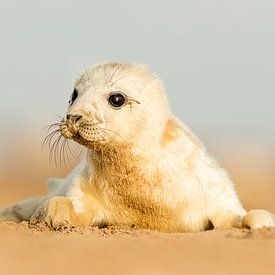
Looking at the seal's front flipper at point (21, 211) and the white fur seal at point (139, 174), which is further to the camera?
the seal's front flipper at point (21, 211)

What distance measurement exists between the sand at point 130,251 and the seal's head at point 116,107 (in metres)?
0.72

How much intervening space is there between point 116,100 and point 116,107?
0.07 metres

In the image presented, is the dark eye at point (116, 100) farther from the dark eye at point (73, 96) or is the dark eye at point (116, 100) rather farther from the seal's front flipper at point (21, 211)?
the seal's front flipper at point (21, 211)

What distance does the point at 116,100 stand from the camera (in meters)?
7.53

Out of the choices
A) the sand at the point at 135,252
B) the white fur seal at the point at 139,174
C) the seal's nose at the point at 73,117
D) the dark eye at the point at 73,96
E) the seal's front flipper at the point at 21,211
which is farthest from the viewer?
the seal's front flipper at the point at 21,211

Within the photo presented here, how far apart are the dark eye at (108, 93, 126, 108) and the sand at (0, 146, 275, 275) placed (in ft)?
3.11

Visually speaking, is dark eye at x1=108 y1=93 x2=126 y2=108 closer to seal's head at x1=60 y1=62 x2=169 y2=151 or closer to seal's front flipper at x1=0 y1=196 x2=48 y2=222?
seal's head at x1=60 y1=62 x2=169 y2=151

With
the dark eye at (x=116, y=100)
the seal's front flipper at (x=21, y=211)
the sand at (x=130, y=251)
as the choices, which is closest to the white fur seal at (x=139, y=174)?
the dark eye at (x=116, y=100)

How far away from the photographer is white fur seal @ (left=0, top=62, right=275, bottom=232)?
747 cm

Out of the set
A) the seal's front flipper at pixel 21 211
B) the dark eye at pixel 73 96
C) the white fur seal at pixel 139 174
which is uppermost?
the dark eye at pixel 73 96

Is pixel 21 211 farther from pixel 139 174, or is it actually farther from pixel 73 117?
pixel 73 117

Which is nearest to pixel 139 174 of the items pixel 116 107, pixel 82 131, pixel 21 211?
pixel 116 107

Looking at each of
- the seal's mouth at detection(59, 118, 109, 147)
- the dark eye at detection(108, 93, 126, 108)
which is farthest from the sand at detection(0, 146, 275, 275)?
the dark eye at detection(108, 93, 126, 108)

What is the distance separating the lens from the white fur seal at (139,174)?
24.5ft
